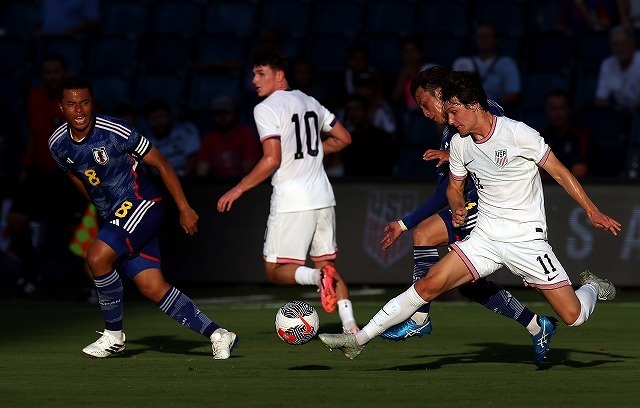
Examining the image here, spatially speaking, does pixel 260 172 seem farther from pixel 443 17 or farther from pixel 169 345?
pixel 443 17

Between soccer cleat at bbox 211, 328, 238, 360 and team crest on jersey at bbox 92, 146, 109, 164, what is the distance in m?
1.45

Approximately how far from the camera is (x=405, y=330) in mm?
8758

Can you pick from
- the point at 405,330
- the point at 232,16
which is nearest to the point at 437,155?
the point at 405,330

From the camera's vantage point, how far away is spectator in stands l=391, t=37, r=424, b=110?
52.6ft

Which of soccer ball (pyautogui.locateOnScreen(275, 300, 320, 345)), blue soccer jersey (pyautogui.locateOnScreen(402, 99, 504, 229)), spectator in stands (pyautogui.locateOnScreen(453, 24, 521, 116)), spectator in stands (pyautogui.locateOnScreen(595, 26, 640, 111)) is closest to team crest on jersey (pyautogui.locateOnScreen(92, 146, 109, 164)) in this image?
soccer ball (pyautogui.locateOnScreen(275, 300, 320, 345))

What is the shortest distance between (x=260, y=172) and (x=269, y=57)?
990 mm

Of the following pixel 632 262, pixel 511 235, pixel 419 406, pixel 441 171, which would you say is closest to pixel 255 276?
pixel 632 262

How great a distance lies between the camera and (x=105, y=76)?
60.6 feet

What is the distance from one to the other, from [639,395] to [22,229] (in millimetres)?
9074

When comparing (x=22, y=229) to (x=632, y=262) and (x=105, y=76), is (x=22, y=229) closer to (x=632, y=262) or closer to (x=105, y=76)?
(x=105, y=76)

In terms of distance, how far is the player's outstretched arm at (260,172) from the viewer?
9.50 meters

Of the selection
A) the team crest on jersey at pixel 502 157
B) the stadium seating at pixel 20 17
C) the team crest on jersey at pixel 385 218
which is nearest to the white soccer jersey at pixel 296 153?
the team crest on jersey at pixel 502 157

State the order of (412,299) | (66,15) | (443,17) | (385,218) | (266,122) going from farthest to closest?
(66,15) < (443,17) < (385,218) < (266,122) < (412,299)

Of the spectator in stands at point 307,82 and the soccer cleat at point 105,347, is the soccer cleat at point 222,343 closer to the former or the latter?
the soccer cleat at point 105,347
